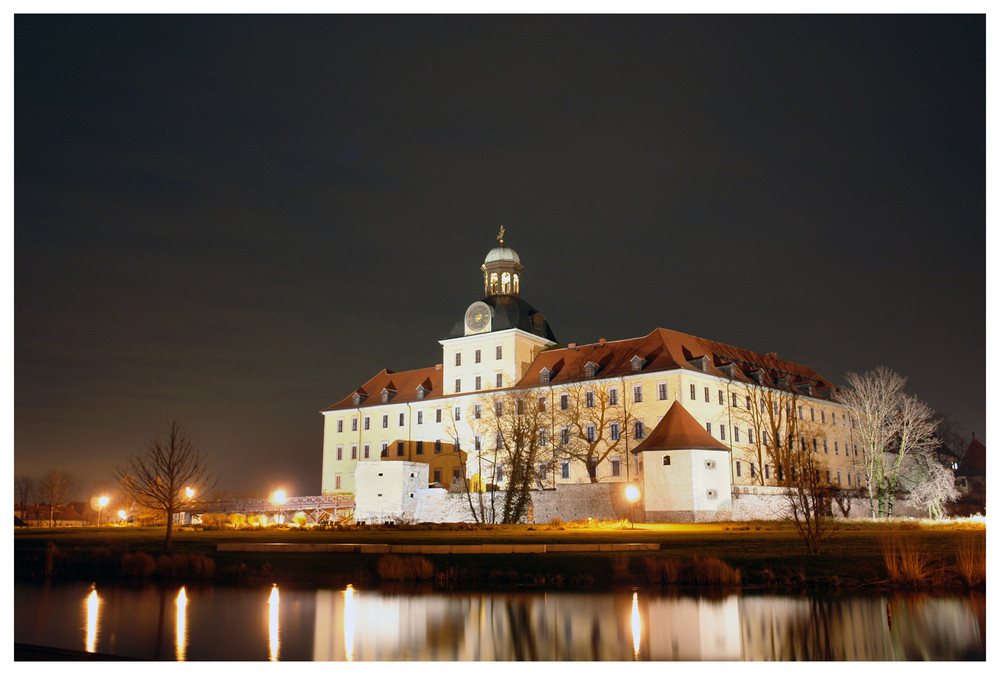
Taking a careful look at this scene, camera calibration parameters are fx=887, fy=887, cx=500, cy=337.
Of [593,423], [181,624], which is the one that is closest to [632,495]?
[593,423]

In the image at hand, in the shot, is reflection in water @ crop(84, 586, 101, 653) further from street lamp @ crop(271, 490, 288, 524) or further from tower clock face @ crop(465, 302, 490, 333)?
tower clock face @ crop(465, 302, 490, 333)

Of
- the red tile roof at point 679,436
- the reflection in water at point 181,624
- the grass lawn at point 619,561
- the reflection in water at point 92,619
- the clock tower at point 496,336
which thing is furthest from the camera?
the clock tower at point 496,336

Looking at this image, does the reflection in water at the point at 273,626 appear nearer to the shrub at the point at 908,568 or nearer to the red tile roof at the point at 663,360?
the shrub at the point at 908,568

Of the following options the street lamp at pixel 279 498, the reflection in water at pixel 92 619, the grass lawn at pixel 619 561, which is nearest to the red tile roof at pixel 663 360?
the street lamp at pixel 279 498

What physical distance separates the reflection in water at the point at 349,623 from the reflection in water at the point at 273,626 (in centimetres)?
110

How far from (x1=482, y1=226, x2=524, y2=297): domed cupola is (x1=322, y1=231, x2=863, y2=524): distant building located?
0.26ft

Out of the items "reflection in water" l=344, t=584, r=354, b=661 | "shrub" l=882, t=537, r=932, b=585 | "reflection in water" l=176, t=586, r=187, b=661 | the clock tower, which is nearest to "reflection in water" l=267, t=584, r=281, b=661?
"reflection in water" l=344, t=584, r=354, b=661

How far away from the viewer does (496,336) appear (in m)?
65.8

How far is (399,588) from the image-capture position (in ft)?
70.2

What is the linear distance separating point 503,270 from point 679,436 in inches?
1021

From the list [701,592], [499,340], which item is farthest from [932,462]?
[701,592]

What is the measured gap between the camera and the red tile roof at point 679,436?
46656mm

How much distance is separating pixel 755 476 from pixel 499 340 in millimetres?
20440

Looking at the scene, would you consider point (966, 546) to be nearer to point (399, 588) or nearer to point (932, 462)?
point (399, 588)
